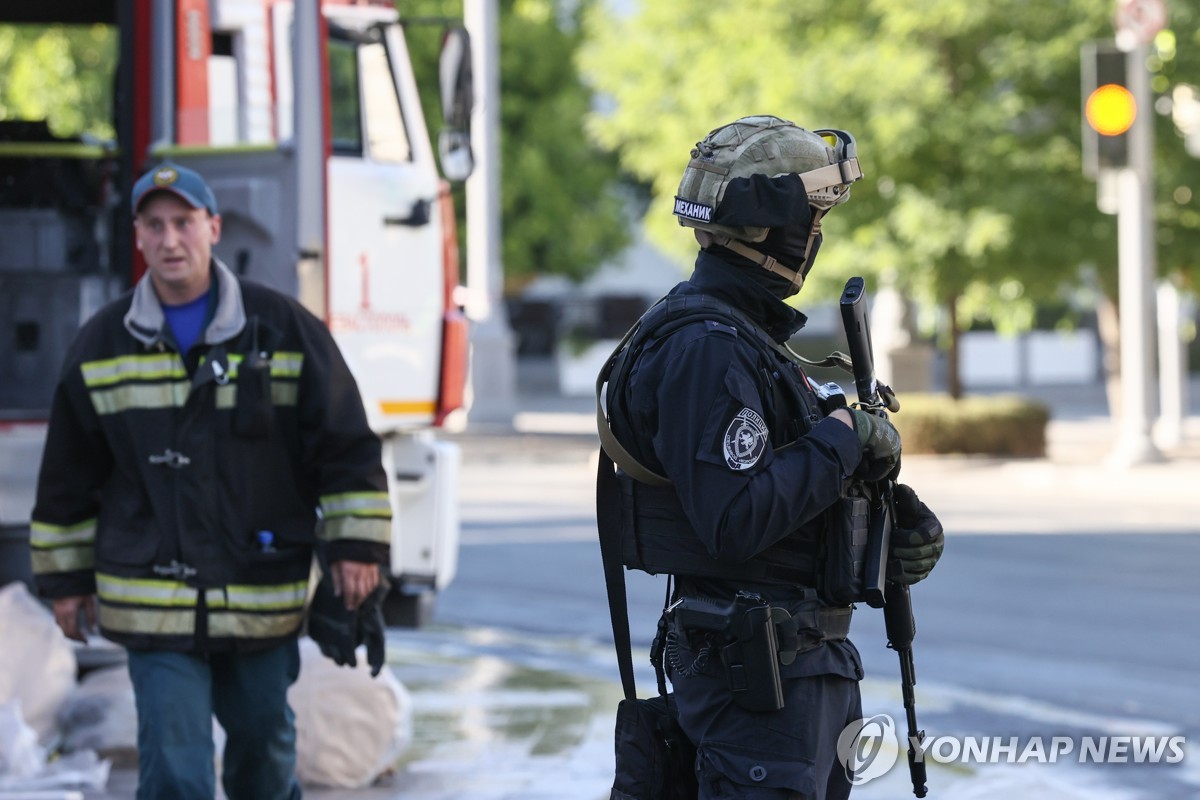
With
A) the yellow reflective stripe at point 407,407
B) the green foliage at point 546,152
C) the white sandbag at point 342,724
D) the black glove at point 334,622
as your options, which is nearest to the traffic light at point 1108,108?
the yellow reflective stripe at point 407,407

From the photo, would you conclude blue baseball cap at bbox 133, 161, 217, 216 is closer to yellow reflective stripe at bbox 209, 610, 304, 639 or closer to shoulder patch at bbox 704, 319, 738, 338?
yellow reflective stripe at bbox 209, 610, 304, 639

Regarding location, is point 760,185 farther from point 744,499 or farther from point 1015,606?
point 1015,606

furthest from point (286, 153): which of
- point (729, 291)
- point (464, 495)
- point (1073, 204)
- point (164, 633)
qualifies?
point (1073, 204)

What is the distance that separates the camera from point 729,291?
10.8ft

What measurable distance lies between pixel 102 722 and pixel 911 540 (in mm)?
3744

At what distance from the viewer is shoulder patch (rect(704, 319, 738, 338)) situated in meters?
3.15

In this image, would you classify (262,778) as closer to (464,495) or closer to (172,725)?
(172,725)

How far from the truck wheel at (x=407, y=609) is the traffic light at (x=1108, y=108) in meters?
10.4

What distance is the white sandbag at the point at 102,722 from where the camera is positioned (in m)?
6.20

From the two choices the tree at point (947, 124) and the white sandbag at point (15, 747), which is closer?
the white sandbag at point (15, 747)

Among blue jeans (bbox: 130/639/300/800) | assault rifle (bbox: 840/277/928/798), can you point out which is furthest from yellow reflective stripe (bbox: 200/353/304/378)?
assault rifle (bbox: 840/277/928/798)

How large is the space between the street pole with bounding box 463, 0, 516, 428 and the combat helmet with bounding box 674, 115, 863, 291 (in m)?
19.4

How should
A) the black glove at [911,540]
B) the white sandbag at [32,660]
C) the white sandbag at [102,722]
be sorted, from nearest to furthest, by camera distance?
1. the black glove at [911,540]
2. the white sandbag at [32,660]
3. the white sandbag at [102,722]

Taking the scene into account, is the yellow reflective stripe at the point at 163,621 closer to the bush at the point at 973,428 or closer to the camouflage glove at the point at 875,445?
the camouflage glove at the point at 875,445
